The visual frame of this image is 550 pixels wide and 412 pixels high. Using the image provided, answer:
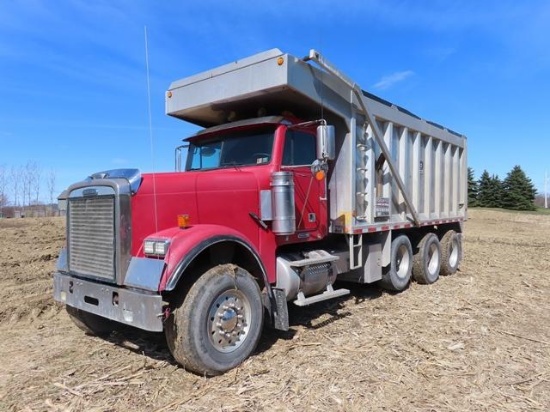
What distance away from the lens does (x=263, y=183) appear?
5.01 meters

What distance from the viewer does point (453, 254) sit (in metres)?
9.84

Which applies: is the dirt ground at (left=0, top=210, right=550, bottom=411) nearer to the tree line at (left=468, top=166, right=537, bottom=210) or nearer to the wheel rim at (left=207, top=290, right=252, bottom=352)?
the wheel rim at (left=207, top=290, right=252, bottom=352)

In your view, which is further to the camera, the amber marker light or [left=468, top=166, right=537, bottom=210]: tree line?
[left=468, top=166, right=537, bottom=210]: tree line

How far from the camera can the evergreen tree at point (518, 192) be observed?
53.0 metres

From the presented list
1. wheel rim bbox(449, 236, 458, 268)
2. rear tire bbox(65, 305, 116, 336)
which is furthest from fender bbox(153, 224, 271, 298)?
wheel rim bbox(449, 236, 458, 268)

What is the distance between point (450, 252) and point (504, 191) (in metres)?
51.0

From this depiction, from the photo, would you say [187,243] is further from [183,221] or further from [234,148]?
[234,148]

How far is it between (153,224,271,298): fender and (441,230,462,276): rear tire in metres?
6.36

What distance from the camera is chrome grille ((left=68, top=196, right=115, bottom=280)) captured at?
4.11 m

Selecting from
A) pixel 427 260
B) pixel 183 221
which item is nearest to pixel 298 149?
pixel 183 221

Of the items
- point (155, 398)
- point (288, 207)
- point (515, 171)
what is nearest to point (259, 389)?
point (155, 398)

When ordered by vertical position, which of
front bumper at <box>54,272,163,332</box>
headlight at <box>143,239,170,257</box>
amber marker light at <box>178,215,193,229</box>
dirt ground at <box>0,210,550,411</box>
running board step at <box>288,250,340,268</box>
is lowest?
dirt ground at <box>0,210,550,411</box>

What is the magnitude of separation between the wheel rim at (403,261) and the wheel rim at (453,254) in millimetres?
2144

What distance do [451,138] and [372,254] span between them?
4.49 metres
